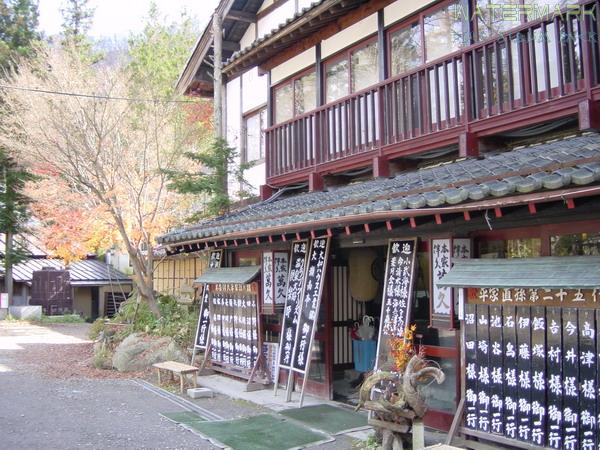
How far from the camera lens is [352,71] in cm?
1316

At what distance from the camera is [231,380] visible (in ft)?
45.8

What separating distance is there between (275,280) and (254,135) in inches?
278

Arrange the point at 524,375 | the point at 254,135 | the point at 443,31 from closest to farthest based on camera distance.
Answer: the point at 524,375 < the point at 443,31 < the point at 254,135

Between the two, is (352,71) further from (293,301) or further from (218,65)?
(218,65)

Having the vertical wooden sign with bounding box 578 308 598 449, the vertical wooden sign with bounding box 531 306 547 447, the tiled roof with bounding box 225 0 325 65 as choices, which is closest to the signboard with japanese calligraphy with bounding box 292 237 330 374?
the vertical wooden sign with bounding box 531 306 547 447

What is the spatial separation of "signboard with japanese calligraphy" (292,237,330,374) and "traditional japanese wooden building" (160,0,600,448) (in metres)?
0.17

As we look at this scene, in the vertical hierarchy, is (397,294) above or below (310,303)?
above

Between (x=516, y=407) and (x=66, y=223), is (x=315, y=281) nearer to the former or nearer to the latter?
(x=516, y=407)

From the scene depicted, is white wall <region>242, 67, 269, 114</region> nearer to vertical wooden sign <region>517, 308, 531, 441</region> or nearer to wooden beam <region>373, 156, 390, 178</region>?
wooden beam <region>373, 156, 390, 178</region>

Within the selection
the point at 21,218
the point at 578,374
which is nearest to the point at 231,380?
the point at 578,374

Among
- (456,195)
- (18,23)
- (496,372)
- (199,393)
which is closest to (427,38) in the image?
(456,195)

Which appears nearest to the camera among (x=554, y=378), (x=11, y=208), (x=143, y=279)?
(x=554, y=378)

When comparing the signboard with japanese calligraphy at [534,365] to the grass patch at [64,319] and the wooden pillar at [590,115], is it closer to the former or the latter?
the wooden pillar at [590,115]

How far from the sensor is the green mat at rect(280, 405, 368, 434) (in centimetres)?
953
